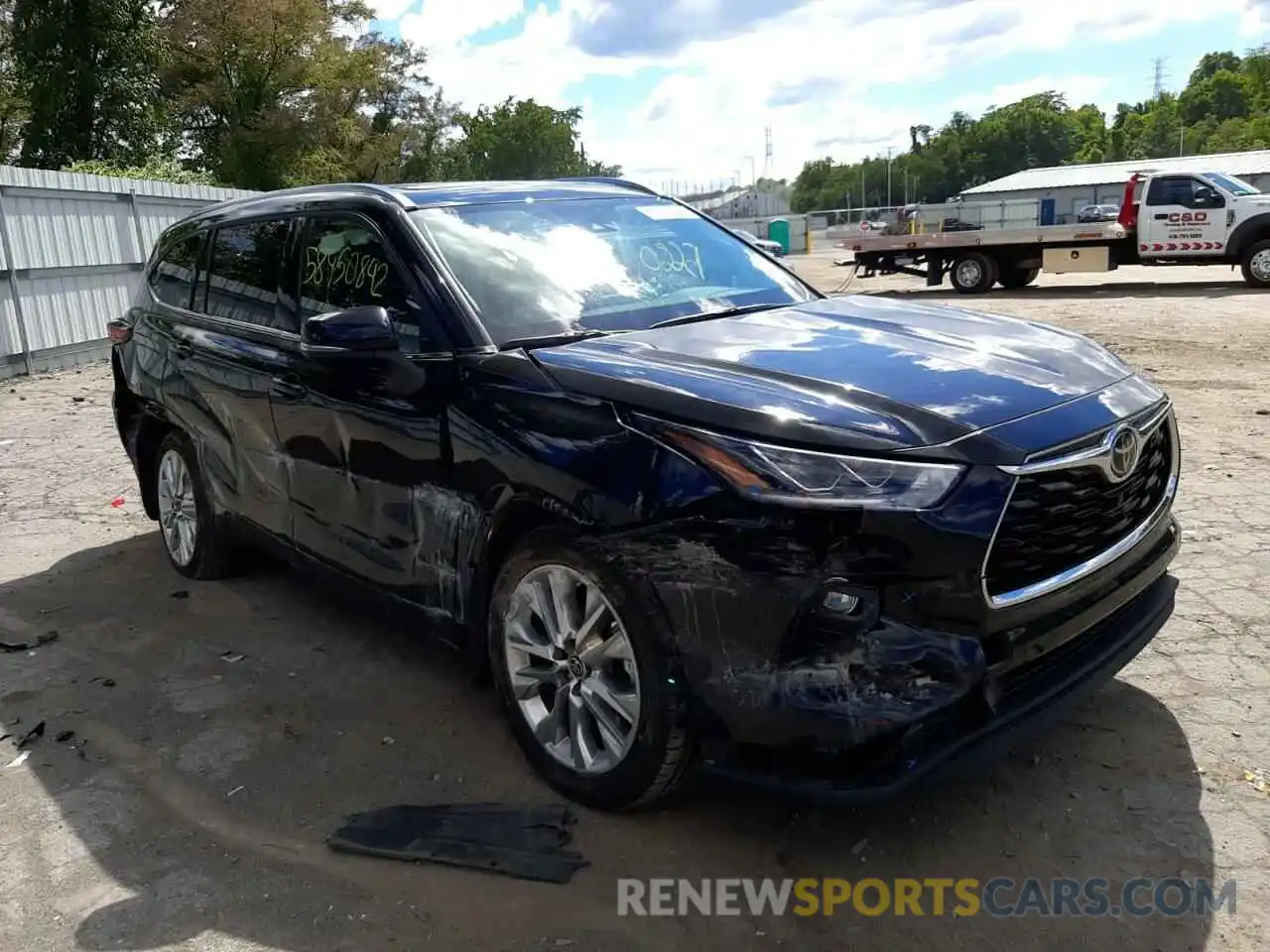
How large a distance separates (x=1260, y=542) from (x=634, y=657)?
376cm

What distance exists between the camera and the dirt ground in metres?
2.74

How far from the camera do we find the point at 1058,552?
9.06 feet

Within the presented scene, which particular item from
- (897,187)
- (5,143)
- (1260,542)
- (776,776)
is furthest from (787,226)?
(897,187)

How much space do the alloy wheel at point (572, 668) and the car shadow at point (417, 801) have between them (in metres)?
0.23

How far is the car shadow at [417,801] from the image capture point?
107 inches

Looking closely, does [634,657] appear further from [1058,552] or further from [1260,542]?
[1260,542]

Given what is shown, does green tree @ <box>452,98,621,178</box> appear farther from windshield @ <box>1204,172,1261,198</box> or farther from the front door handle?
the front door handle

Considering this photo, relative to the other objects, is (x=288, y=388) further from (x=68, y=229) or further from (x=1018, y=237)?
(x=1018, y=237)

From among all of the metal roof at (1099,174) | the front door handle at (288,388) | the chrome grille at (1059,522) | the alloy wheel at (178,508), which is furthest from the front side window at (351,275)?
the metal roof at (1099,174)

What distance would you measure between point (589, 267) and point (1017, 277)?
19.1m

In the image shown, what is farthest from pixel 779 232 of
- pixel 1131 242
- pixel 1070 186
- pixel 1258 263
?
pixel 1070 186

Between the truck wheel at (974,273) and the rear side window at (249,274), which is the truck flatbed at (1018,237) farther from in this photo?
the rear side window at (249,274)

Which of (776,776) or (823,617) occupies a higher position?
(823,617)
